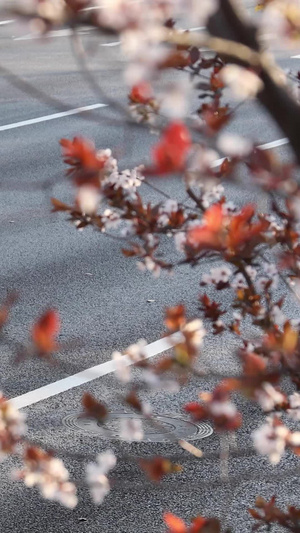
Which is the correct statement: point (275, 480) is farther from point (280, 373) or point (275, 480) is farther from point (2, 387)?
point (280, 373)

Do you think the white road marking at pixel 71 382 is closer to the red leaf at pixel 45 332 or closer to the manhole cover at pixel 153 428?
the manhole cover at pixel 153 428

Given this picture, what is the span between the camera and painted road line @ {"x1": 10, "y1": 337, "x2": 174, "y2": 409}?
4949 millimetres

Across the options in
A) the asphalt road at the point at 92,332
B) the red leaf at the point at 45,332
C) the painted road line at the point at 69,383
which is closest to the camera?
the red leaf at the point at 45,332

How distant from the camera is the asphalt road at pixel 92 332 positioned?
3.99m

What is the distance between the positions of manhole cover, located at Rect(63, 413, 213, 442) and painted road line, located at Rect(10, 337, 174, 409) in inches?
9.3

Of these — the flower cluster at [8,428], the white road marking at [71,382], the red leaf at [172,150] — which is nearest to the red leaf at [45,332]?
the flower cluster at [8,428]

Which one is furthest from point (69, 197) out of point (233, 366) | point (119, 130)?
point (233, 366)

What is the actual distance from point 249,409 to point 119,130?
652 cm

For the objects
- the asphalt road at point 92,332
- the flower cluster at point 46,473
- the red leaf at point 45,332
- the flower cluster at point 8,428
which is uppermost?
the red leaf at point 45,332

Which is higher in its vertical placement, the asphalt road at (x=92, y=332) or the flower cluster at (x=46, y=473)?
the flower cluster at (x=46, y=473)

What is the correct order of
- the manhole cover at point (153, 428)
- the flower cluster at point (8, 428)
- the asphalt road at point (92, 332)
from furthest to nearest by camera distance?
the manhole cover at point (153, 428) → the asphalt road at point (92, 332) → the flower cluster at point (8, 428)

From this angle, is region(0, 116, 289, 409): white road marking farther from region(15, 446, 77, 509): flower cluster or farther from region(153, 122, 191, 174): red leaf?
region(153, 122, 191, 174): red leaf

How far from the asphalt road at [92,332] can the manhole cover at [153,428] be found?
0.05 m

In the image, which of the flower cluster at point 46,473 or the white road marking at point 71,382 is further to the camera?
the white road marking at point 71,382
